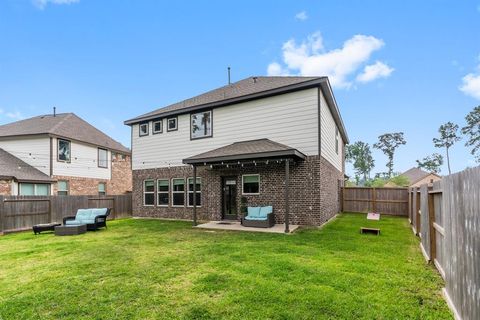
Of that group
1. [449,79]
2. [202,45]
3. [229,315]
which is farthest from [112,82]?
[449,79]

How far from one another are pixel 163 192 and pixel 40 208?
18.7 feet

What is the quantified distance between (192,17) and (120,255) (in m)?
13.9

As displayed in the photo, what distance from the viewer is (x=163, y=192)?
591 inches

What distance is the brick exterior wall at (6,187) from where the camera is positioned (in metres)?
15.1

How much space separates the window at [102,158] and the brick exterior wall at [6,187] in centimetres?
685

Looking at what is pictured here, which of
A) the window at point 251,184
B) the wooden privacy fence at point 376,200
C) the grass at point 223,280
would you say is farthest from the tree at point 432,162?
the grass at point 223,280

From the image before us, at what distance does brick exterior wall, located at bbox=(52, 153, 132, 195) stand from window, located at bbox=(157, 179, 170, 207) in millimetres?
8513

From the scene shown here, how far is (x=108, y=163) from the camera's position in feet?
75.2

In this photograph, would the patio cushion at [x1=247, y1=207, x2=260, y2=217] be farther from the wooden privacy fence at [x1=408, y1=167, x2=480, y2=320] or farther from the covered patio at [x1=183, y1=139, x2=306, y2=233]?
the wooden privacy fence at [x1=408, y1=167, x2=480, y2=320]

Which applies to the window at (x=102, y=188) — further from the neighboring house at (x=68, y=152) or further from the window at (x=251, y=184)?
the window at (x=251, y=184)

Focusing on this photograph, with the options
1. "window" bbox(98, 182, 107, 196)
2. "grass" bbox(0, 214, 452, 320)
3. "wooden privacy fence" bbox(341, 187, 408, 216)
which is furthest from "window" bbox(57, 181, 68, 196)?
"wooden privacy fence" bbox(341, 187, 408, 216)

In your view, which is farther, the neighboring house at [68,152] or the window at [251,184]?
the neighboring house at [68,152]

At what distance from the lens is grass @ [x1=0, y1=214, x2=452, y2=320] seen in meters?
3.56

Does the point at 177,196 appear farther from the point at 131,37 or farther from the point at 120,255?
the point at 131,37
